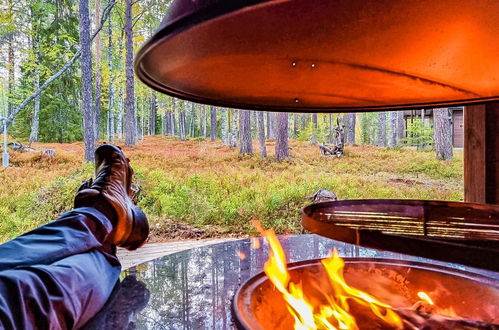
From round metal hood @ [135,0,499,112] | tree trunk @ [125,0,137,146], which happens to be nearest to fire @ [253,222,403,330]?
round metal hood @ [135,0,499,112]

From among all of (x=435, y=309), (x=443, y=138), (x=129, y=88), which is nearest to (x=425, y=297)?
(x=435, y=309)

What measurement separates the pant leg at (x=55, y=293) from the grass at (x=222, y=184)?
265 centimetres

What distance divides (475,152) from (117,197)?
166 centimetres

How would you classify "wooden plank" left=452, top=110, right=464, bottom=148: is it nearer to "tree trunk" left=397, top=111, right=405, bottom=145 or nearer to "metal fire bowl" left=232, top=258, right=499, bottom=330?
"tree trunk" left=397, top=111, right=405, bottom=145

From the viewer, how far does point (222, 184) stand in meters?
4.13

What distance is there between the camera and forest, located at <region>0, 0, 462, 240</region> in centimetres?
363

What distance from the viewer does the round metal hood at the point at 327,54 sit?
0.75 m

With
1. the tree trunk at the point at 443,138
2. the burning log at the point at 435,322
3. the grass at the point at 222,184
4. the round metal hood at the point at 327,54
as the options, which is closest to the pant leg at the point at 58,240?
the round metal hood at the point at 327,54

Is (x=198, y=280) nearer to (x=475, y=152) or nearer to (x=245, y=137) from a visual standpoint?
(x=475, y=152)

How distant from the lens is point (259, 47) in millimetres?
929

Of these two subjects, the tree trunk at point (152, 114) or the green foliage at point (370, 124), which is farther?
the green foliage at point (370, 124)

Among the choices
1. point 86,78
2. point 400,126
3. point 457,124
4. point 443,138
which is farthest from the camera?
point 400,126

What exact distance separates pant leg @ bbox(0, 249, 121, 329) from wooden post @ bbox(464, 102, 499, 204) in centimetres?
171

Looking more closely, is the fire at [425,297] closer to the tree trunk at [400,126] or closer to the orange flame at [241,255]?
the orange flame at [241,255]
